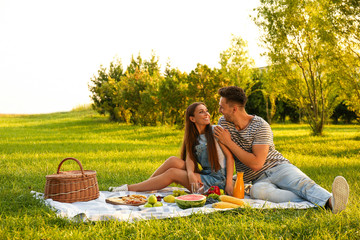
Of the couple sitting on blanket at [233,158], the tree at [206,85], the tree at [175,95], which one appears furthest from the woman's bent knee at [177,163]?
the tree at [175,95]

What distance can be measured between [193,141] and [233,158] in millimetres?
660

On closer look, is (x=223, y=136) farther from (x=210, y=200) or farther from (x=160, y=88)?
(x=160, y=88)

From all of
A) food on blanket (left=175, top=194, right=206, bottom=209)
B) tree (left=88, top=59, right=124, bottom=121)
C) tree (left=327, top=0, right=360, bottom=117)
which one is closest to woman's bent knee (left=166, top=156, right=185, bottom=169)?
food on blanket (left=175, top=194, right=206, bottom=209)

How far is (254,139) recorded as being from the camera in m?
5.02

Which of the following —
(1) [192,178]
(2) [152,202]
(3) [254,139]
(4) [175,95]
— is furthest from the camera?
(4) [175,95]

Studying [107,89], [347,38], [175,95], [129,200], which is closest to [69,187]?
[129,200]

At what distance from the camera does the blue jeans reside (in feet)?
14.7

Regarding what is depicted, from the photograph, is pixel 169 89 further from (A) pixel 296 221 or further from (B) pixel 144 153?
(A) pixel 296 221

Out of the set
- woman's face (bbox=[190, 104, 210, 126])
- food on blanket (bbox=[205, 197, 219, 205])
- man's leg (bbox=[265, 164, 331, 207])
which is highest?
woman's face (bbox=[190, 104, 210, 126])

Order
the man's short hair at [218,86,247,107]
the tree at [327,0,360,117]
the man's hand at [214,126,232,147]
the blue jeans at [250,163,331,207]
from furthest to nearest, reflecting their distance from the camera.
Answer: the tree at [327,0,360,117] → the man's hand at [214,126,232,147] → the man's short hair at [218,86,247,107] → the blue jeans at [250,163,331,207]

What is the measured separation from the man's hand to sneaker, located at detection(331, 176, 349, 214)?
1.57m

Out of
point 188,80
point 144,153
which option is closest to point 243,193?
point 144,153

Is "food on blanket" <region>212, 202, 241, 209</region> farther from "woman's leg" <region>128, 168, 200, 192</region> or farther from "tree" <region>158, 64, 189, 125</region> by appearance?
"tree" <region>158, 64, 189, 125</region>

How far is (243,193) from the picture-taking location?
16.1 feet
